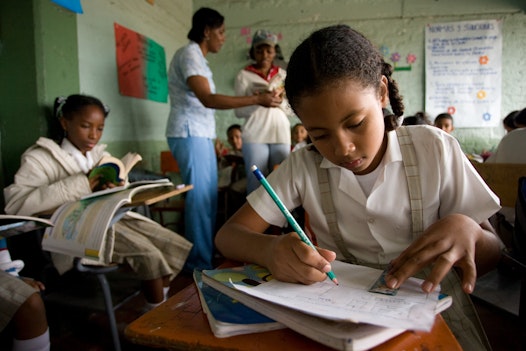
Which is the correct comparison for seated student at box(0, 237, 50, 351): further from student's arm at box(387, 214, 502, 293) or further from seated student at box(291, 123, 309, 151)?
seated student at box(291, 123, 309, 151)

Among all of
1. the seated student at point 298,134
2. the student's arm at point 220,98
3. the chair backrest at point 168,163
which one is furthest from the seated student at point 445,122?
the chair backrest at point 168,163

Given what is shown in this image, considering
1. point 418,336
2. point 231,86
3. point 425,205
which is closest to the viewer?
point 418,336

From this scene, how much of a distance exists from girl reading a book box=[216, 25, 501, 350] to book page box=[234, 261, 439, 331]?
0.05m

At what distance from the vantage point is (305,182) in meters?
0.88

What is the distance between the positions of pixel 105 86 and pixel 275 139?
49.3 inches

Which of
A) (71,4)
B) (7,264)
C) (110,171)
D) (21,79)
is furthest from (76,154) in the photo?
(71,4)

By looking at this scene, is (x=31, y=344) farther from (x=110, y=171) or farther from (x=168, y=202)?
(x=168, y=202)

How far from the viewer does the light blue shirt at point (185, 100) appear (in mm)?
2266

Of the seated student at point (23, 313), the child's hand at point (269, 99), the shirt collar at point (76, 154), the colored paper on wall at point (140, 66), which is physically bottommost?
the seated student at point (23, 313)

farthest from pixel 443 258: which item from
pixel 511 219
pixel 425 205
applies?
pixel 511 219

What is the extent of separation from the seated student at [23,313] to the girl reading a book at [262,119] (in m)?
1.61

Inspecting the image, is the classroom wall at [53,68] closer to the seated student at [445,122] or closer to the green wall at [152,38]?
the green wall at [152,38]

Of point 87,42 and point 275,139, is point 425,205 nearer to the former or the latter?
point 275,139

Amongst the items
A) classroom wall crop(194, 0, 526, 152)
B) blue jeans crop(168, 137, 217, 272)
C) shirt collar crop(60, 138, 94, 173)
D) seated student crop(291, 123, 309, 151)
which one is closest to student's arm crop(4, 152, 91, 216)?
shirt collar crop(60, 138, 94, 173)
